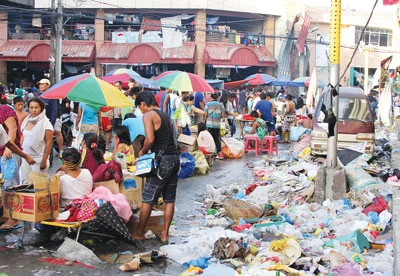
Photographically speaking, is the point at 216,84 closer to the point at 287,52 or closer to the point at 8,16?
the point at 287,52

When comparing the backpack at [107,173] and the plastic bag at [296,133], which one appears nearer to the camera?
the backpack at [107,173]

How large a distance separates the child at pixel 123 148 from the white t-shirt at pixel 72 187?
7.77ft

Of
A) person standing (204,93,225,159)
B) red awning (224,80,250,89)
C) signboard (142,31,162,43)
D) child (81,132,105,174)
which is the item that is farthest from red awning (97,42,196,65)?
child (81,132,105,174)

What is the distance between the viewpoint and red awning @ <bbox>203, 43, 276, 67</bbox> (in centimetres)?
3809

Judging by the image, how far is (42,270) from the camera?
5.85 metres

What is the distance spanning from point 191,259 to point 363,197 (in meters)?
3.43

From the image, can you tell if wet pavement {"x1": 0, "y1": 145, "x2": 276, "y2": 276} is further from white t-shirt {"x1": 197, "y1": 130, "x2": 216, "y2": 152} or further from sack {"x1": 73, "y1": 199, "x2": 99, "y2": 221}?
white t-shirt {"x1": 197, "y1": 130, "x2": 216, "y2": 152}

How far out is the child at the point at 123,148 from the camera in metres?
9.38

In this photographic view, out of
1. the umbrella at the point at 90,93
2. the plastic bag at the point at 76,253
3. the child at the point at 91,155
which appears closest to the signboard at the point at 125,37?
the umbrella at the point at 90,93

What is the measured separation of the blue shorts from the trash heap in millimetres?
698

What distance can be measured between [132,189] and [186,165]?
4.42m

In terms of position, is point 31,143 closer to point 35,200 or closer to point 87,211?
point 35,200

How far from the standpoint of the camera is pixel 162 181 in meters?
7.02

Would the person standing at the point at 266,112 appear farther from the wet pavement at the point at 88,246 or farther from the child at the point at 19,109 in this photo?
the child at the point at 19,109
